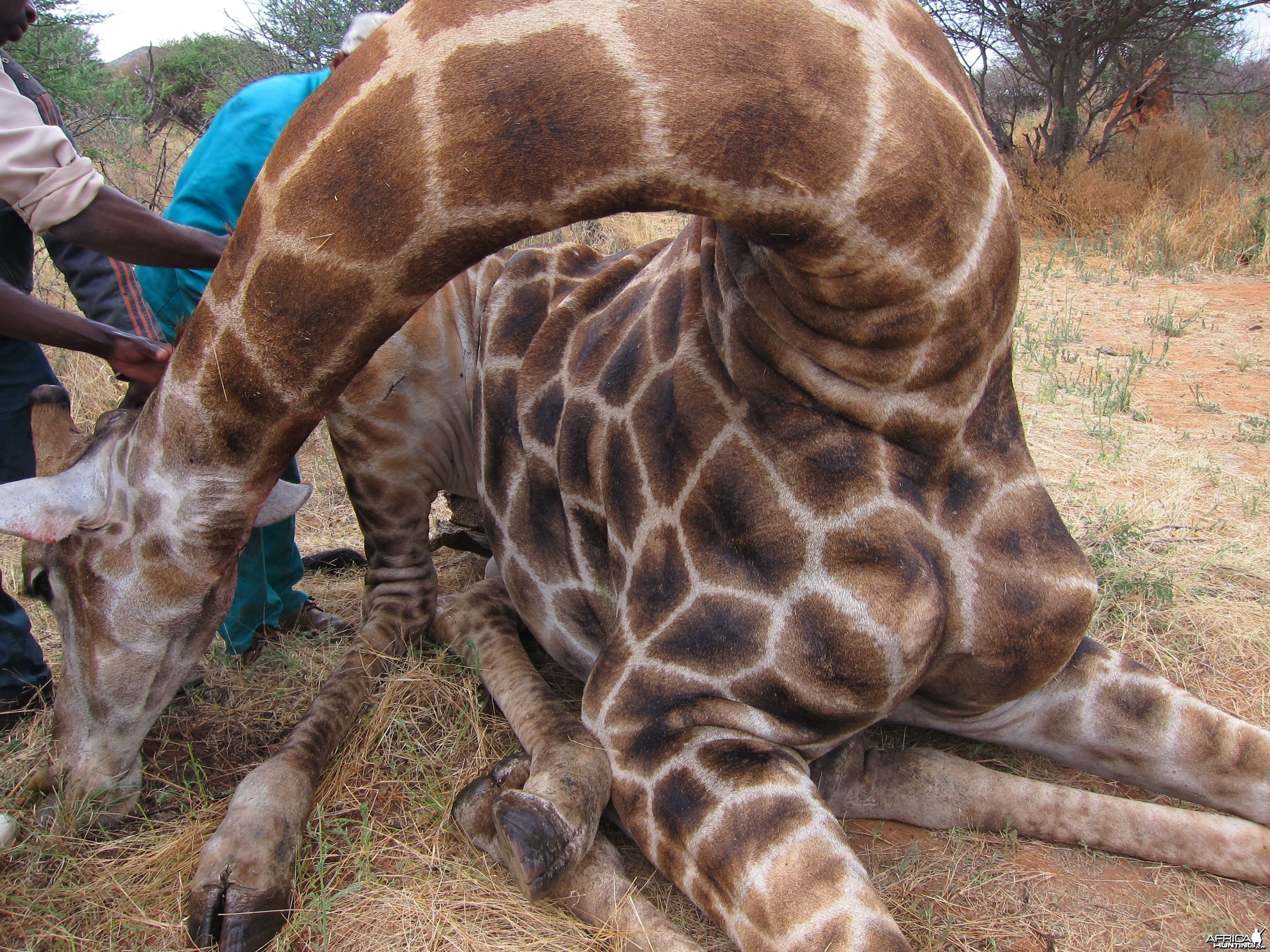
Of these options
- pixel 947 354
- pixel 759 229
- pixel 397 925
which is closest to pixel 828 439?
pixel 947 354

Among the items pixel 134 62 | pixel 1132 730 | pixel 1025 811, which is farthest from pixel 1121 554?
pixel 134 62

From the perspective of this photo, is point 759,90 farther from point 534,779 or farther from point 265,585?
point 265,585

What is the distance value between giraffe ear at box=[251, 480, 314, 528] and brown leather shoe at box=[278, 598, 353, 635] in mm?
1176

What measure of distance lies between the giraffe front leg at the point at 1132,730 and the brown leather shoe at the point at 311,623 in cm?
208

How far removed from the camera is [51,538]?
6.21 feet

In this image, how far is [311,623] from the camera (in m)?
3.36

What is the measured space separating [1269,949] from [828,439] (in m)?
1.39

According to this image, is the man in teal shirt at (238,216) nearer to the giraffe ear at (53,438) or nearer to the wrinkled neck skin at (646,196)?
the giraffe ear at (53,438)

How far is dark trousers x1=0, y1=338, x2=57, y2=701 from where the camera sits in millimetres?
2799

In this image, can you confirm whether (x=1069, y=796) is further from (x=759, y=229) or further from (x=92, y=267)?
(x=92, y=267)

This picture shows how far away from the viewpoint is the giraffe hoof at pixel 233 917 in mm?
1764

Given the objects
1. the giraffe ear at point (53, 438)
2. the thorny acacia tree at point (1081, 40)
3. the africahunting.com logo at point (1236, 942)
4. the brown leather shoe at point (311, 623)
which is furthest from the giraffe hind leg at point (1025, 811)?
the thorny acacia tree at point (1081, 40)

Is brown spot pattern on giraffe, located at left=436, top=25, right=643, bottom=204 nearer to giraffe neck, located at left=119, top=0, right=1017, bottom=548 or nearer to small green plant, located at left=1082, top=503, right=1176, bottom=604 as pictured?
giraffe neck, located at left=119, top=0, right=1017, bottom=548

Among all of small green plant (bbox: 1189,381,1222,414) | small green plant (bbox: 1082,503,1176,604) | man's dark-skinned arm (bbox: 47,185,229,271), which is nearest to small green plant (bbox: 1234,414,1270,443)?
small green plant (bbox: 1189,381,1222,414)
